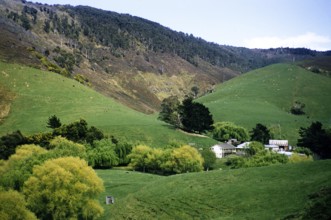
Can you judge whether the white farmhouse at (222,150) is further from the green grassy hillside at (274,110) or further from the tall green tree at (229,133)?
the green grassy hillside at (274,110)

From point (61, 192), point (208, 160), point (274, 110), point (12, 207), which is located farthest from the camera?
point (274, 110)

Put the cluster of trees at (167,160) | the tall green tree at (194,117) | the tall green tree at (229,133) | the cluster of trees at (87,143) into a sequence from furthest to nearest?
1. the tall green tree at (229,133)
2. the tall green tree at (194,117)
3. the cluster of trees at (87,143)
4. the cluster of trees at (167,160)

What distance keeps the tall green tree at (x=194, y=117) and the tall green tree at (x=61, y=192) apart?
70.8 m

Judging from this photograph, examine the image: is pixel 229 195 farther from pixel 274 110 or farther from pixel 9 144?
pixel 274 110

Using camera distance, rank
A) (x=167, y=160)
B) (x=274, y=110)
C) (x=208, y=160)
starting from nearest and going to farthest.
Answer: (x=167, y=160) < (x=208, y=160) < (x=274, y=110)

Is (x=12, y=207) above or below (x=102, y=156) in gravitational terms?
above

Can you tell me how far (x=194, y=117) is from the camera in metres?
123

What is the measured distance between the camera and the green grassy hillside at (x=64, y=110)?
113062 mm

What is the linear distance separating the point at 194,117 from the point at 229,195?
75.3 meters

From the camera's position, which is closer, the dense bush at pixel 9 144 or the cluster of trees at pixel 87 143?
the dense bush at pixel 9 144

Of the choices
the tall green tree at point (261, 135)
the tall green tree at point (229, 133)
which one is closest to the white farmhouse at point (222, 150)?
the tall green tree at point (229, 133)

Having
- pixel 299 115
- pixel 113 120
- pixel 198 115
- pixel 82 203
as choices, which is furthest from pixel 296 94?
pixel 82 203

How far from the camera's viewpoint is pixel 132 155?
88312mm

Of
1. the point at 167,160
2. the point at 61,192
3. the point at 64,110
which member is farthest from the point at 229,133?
the point at 61,192
